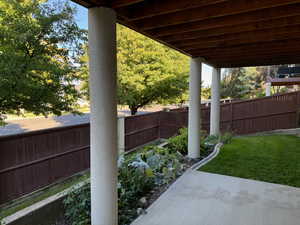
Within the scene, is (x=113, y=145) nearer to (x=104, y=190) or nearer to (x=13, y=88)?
(x=104, y=190)

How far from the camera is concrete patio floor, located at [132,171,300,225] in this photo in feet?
7.89

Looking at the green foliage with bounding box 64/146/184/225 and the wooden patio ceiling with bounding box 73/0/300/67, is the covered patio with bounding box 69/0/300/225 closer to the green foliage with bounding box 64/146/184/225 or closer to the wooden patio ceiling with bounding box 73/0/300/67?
the wooden patio ceiling with bounding box 73/0/300/67

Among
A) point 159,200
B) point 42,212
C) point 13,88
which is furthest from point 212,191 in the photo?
point 13,88

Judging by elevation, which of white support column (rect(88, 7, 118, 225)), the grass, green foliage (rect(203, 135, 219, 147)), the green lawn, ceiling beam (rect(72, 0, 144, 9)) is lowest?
the grass

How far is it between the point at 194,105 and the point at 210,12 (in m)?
2.50

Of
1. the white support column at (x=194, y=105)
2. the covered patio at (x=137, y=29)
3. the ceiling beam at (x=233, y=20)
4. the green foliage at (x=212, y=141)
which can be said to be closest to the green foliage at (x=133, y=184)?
the covered patio at (x=137, y=29)

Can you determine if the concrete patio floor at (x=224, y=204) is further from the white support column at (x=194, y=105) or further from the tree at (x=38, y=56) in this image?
the tree at (x=38, y=56)

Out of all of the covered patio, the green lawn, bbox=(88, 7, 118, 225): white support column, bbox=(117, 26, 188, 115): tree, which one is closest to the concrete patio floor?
the green lawn

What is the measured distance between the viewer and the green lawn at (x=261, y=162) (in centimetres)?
369

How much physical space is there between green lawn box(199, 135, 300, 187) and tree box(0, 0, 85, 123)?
3648mm

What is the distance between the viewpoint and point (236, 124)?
27.9 feet

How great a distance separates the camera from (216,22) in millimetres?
2615

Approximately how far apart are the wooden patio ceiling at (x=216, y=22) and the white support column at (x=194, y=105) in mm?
547

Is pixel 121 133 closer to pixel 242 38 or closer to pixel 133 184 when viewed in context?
pixel 133 184
